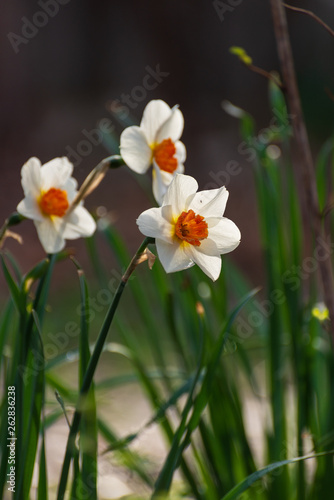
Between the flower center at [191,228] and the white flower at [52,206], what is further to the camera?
the white flower at [52,206]

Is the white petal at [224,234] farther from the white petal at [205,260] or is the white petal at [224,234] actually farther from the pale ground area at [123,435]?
the pale ground area at [123,435]

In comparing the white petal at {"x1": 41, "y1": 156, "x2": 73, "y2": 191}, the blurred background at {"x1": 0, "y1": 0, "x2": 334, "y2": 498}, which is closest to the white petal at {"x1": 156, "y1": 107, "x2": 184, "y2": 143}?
the white petal at {"x1": 41, "y1": 156, "x2": 73, "y2": 191}

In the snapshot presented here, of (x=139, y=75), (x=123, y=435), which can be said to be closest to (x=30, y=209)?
(x=123, y=435)

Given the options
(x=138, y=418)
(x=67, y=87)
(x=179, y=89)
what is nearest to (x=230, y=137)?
(x=179, y=89)

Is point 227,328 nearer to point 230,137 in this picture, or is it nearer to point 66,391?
point 66,391

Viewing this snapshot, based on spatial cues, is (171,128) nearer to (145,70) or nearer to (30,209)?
(30,209)

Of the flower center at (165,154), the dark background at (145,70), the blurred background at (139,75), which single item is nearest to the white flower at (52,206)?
the flower center at (165,154)
